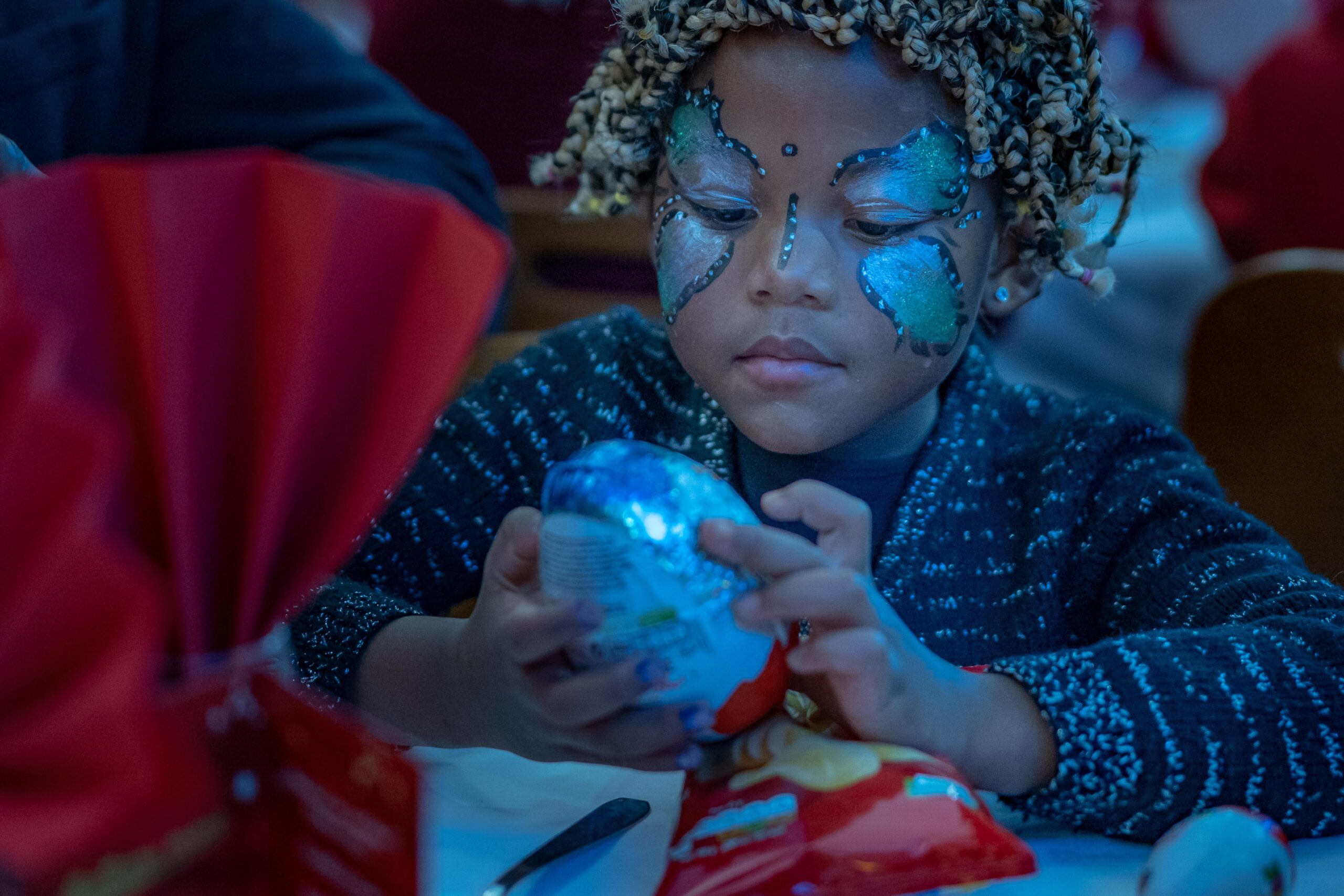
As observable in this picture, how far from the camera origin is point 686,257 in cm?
89

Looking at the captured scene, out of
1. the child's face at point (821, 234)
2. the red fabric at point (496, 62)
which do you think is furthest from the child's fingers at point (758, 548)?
the red fabric at point (496, 62)

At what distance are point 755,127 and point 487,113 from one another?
1.35 meters

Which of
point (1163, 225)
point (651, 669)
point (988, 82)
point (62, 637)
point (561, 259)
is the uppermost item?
point (988, 82)

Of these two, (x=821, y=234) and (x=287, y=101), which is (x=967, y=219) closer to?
(x=821, y=234)

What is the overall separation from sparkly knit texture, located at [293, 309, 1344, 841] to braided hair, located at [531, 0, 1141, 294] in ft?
0.54

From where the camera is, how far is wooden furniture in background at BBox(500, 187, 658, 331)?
1926mm

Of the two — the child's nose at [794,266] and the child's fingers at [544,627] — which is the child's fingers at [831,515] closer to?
the child's fingers at [544,627]

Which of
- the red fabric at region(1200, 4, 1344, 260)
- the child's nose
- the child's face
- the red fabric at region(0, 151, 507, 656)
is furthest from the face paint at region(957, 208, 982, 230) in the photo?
the red fabric at region(1200, 4, 1344, 260)

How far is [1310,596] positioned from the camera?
791mm

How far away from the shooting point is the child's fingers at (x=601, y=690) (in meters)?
0.55

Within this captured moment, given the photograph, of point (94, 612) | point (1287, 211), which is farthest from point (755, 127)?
point (1287, 211)

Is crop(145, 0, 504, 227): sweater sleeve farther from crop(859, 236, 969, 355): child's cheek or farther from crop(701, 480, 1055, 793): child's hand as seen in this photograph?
crop(701, 480, 1055, 793): child's hand

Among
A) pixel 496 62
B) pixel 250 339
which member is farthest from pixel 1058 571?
pixel 496 62

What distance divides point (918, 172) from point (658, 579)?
0.43 meters
